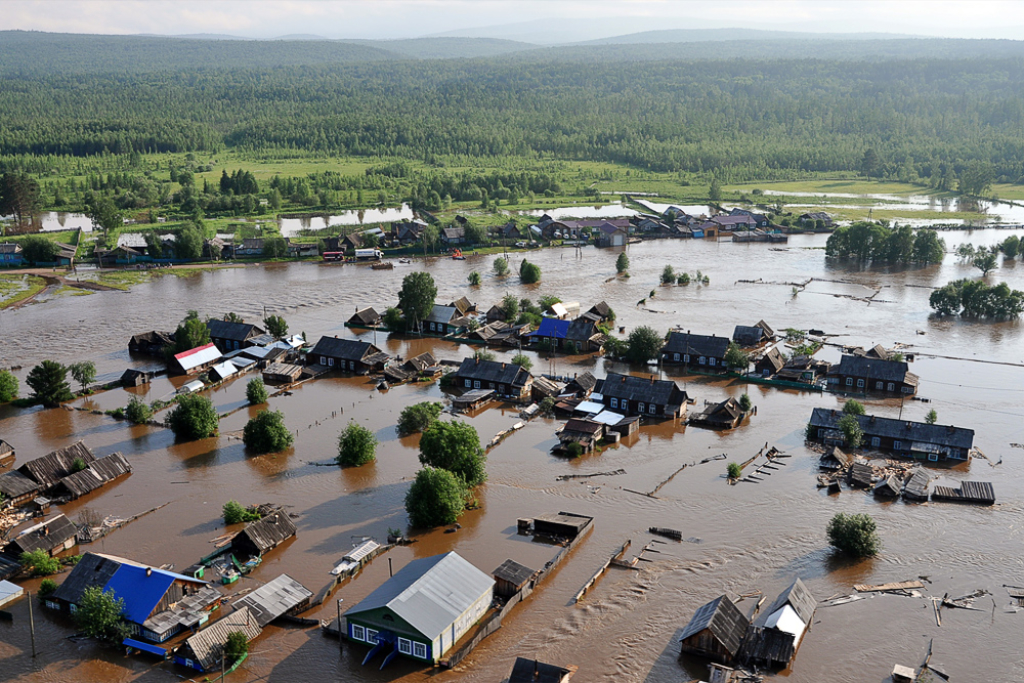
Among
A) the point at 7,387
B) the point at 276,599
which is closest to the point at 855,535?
the point at 276,599

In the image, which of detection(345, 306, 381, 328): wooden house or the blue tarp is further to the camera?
detection(345, 306, 381, 328): wooden house

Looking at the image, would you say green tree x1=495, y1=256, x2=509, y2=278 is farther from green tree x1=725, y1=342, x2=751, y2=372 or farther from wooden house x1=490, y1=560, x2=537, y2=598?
wooden house x1=490, y1=560, x2=537, y2=598

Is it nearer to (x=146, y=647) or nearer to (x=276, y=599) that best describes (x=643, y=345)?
(x=276, y=599)

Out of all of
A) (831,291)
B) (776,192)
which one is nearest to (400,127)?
(776,192)

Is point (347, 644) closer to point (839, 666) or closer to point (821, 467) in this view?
point (839, 666)

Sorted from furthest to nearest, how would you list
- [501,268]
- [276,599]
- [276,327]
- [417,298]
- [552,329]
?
[501,268], [417,298], [276,327], [552,329], [276,599]

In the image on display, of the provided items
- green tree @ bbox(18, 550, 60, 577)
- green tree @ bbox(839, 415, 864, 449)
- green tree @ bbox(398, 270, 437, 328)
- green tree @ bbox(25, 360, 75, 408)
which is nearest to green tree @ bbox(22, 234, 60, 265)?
green tree @ bbox(25, 360, 75, 408)
